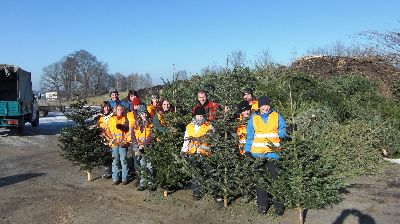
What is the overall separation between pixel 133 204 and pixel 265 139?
8.94 feet

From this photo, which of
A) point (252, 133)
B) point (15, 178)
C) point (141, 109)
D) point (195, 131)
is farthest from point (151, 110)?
point (15, 178)

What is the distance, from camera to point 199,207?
757 cm

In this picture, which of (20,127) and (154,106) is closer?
(154,106)

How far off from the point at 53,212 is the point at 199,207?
2.51 metres

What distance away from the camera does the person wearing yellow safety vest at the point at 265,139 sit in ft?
22.2

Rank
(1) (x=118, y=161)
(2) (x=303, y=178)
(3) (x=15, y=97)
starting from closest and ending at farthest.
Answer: (2) (x=303, y=178) < (1) (x=118, y=161) < (3) (x=15, y=97)

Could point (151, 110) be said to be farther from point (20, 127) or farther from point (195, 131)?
point (20, 127)

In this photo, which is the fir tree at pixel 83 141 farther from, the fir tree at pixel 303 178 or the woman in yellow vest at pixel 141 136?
the fir tree at pixel 303 178

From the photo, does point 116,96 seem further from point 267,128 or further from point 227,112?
point 267,128

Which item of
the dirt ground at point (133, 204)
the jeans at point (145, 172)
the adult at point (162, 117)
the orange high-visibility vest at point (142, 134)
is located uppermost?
the adult at point (162, 117)

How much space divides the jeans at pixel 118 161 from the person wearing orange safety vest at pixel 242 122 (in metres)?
2.72

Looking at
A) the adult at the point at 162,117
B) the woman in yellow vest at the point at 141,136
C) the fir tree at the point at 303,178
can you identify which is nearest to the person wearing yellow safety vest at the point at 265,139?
the fir tree at the point at 303,178

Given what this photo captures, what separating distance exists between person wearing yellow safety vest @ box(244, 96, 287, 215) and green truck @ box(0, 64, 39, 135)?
45.8 feet

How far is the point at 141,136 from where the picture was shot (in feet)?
28.7
